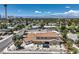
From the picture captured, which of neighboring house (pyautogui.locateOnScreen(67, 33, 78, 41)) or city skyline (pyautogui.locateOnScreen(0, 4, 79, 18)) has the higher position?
city skyline (pyautogui.locateOnScreen(0, 4, 79, 18))

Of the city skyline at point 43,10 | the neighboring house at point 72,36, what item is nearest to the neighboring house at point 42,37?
the neighboring house at point 72,36

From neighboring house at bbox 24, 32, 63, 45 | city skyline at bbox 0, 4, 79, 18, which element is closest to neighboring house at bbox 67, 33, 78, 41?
neighboring house at bbox 24, 32, 63, 45

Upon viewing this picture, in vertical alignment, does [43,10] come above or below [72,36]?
above

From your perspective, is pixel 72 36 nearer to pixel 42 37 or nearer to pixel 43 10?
pixel 42 37

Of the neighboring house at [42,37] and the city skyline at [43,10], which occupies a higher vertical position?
the city skyline at [43,10]

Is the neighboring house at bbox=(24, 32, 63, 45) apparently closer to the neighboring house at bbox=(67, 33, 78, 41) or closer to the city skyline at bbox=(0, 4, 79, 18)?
the neighboring house at bbox=(67, 33, 78, 41)

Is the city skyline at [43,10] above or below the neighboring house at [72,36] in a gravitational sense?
above

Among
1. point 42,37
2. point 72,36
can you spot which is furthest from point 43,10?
point 72,36

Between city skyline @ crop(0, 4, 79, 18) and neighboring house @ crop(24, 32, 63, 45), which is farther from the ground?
city skyline @ crop(0, 4, 79, 18)

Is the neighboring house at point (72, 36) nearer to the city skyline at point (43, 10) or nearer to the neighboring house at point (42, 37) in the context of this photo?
the neighboring house at point (42, 37)
